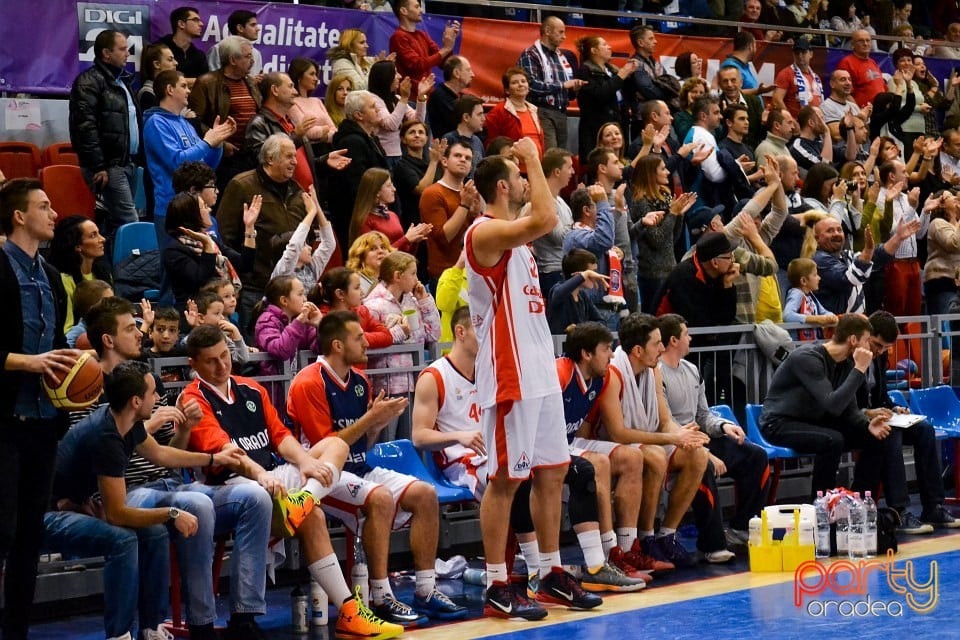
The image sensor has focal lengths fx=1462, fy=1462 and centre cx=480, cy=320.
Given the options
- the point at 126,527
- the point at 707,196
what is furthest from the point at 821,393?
the point at 126,527

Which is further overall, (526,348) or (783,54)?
(783,54)

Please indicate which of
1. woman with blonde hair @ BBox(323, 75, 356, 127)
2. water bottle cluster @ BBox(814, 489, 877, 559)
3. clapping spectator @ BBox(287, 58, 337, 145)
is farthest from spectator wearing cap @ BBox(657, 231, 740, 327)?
woman with blonde hair @ BBox(323, 75, 356, 127)

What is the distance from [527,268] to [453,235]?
336cm

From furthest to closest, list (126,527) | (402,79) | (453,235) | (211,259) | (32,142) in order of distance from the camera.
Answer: (402,79) → (32,142) → (453,235) → (211,259) → (126,527)

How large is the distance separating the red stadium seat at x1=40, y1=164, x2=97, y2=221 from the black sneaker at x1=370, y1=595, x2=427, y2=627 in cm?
438

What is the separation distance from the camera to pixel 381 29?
13023mm

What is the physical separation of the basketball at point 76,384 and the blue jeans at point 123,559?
67cm

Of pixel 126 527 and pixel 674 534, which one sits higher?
pixel 126 527

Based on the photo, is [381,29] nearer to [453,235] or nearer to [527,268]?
[453,235]

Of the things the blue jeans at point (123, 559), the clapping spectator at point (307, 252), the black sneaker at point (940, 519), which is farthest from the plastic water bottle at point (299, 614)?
the black sneaker at point (940, 519)

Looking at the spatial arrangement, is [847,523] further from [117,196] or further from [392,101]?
[117,196]

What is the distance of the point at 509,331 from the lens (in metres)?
7.19

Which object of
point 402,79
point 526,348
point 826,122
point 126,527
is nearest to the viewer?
point 126,527

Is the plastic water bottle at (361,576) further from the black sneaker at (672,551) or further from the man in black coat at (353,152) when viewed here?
the man in black coat at (353,152)
